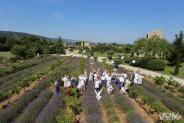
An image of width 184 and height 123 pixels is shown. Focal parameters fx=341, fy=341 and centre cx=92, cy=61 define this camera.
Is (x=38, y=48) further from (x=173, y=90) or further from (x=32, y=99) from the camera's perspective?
(x=32, y=99)

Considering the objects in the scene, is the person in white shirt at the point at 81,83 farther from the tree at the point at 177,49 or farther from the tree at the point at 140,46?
the tree at the point at 140,46

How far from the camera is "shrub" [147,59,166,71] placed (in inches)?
1937

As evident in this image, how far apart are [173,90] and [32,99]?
1466cm

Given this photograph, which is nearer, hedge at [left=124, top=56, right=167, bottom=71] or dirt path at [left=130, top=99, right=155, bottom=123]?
dirt path at [left=130, top=99, right=155, bottom=123]

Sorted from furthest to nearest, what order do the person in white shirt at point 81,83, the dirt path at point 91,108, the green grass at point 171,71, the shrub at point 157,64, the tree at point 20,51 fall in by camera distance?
the tree at point 20,51, the shrub at point 157,64, the green grass at point 171,71, the person in white shirt at point 81,83, the dirt path at point 91,108

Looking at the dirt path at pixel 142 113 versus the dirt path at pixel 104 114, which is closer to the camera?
the dirt path at pixel 104 114

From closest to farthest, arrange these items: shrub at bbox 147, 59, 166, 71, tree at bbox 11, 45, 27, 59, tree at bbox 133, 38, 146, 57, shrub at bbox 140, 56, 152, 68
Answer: shrub at bbox 147, 59, 166, 71 → shrub at bbox 140, 56, 152, 68 → tree at bbox 11, 45, 27, 59 → tree at bbox 133, 38, 146, 57

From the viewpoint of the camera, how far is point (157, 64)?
49.5m

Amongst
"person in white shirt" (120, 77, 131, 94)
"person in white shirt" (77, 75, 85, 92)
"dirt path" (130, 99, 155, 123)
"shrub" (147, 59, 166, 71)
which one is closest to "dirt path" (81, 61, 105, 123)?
"person in white shirt" (77, 75, 85, 92)

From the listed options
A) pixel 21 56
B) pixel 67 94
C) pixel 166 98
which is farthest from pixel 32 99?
pixel 21 56

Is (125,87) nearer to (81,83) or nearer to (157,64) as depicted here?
(81,83)

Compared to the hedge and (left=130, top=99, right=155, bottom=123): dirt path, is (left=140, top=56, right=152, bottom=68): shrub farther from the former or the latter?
(left=130, top=99, right=155, bottom=123): dirt path

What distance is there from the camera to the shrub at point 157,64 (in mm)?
49188

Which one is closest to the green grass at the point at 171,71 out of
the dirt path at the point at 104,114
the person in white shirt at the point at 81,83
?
the person in white shirt at the point at 81,83
